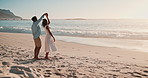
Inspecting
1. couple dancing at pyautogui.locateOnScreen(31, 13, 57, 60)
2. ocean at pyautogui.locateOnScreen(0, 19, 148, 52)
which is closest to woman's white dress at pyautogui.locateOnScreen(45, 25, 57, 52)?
couple dancing at pyautogui.locateOnScreen(31, 13, 57, 60)

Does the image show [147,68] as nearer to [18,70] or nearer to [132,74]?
[132,74]

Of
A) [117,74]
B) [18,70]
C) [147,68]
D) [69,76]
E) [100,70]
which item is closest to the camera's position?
[18,70]

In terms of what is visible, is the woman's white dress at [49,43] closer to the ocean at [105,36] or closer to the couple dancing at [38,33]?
the couple dancing at [38,33]

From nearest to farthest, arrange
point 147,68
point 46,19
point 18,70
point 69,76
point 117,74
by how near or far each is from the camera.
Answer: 1. point 18,70
2. point 69,76
3. point 117,74
4. point 147,68
5. point 46,19

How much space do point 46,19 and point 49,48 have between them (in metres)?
1.18

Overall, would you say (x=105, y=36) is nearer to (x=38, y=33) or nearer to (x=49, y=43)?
(x=49, y=43)

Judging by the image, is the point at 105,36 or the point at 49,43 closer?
A: the point at 49,43

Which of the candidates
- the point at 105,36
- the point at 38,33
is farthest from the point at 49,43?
the point at 105,36

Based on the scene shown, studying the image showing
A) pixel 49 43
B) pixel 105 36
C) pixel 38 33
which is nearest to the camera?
pixel 38 33

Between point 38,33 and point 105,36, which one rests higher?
point 38,33

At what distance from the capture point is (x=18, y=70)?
12.4 feet

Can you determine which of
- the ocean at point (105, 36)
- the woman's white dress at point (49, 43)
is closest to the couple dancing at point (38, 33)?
the woman's white dress at point (49, 43)

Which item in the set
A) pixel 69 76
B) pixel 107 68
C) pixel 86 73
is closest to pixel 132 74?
pixel 107 68

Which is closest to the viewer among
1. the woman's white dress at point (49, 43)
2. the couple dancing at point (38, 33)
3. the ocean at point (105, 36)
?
the couple dancing at point (38, 33)
